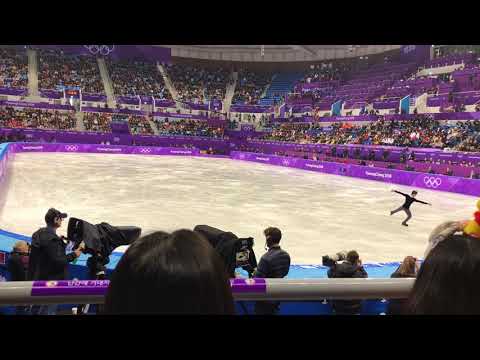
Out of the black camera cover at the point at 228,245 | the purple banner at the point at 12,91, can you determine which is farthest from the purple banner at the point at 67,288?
the purple banner at the point at 12,91

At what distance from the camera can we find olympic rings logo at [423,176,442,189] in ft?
64.2

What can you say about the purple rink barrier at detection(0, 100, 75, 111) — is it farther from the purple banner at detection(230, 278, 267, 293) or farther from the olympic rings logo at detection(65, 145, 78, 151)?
the purple banner at detection(230, 278, 267, 293)

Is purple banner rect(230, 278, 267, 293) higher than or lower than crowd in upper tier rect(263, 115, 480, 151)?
lower

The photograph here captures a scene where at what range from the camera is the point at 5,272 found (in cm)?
605

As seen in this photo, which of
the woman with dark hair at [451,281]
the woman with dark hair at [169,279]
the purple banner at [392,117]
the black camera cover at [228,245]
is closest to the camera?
the woman with dark hair at [169,279]

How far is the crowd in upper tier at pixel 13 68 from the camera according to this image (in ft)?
144

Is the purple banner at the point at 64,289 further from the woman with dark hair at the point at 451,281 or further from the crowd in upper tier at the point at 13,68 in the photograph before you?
the crowd in upper tier at the point at 13,68

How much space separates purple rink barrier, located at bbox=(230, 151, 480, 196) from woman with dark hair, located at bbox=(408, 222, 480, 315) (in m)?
18.8

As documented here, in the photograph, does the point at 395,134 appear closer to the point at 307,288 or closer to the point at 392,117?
the point at 392,117

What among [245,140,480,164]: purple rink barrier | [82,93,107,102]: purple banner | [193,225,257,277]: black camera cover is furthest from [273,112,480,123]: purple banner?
[193,225,257,277]: black camera cover

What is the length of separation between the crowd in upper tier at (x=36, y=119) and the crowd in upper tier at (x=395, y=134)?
20.8m

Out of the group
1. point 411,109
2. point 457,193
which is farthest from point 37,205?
point 411,109

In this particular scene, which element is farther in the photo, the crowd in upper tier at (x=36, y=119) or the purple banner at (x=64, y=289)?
the crowd in upper tier at (x=36, y=119)
